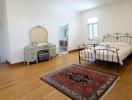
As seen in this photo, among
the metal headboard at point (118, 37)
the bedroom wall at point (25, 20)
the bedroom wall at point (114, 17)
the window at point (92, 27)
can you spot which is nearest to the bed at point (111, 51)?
the metal headboard at point (118, 37)

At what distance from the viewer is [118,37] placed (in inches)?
230

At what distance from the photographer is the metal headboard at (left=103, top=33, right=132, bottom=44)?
5.47m

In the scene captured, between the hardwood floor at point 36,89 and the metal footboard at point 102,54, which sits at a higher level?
the metal footboard at point 102,54

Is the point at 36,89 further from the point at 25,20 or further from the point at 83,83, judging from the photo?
the point at 25,20

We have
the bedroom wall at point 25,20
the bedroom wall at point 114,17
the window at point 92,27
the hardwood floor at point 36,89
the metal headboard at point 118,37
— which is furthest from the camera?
the window at point 92,27

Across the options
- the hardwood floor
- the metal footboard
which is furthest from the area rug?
the metal footboard

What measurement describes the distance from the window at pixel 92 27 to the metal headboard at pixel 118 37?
2.56ft

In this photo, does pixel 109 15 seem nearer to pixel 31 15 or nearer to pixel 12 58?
pixel 31 15

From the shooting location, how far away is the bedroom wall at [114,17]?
5.36m

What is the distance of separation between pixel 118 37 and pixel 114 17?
1.03 m

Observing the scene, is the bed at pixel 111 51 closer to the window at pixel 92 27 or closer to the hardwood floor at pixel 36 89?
the hardwood floor at pixel 36 89

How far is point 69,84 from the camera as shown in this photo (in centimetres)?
292

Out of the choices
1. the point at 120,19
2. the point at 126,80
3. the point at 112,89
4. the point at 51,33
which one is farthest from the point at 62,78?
the point at 120,19

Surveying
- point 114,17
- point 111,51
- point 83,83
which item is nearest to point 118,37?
point 114,17
